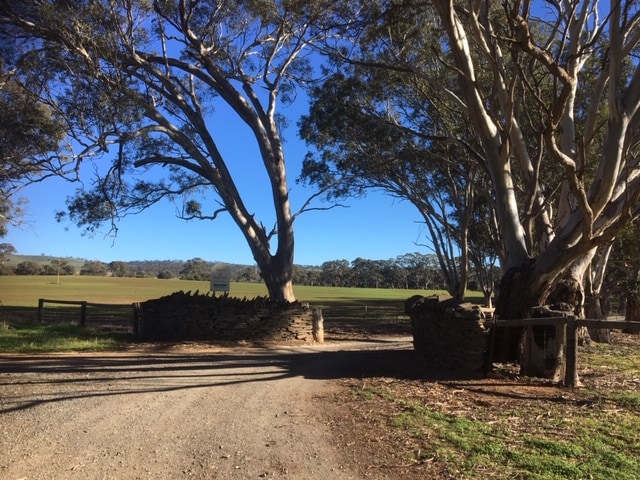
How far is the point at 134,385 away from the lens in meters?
9.28

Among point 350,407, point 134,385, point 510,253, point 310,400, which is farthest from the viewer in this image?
point 510,253

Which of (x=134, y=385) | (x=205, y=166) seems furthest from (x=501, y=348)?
(x=205, y=166)

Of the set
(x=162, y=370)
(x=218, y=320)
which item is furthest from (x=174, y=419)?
(x=218, y=320)

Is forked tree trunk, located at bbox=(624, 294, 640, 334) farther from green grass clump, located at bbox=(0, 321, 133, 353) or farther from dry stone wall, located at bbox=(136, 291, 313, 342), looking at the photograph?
green grass clump, located at bbox=(0, 321, 133, 353)

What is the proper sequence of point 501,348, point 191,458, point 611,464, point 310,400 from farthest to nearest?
1. point 501,348
2. point 310,400
3. point 191,458
4. point 611,464

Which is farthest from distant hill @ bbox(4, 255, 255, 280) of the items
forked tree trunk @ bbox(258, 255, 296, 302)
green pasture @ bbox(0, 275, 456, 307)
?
forked tree trunk @ bbox(258, 255, 296, 302)

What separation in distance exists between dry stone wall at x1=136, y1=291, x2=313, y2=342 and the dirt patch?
16.1 feet

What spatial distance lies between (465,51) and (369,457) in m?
8.86

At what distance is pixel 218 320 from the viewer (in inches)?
692

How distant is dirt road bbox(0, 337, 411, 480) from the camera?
5223mm

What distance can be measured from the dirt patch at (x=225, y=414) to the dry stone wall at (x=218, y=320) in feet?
16.1

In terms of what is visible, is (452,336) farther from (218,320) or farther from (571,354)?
(218,320)

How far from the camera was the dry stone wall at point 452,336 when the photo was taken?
33.1 feet

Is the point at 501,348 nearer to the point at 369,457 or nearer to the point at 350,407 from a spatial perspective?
the point at 350,407
